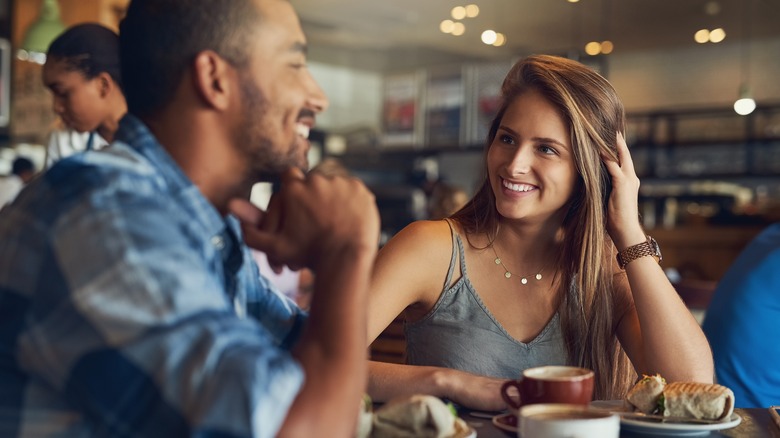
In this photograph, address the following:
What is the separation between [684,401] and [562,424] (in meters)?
0.42

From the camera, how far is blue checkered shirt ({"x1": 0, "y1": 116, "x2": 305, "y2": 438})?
82 cm

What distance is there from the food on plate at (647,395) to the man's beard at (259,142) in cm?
69

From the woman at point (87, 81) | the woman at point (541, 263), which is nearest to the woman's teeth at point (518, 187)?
the woman at point (541, 263)

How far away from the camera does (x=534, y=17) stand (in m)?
10.2

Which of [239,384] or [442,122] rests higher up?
[442,122]

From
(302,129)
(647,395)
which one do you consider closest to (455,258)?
(647,395)

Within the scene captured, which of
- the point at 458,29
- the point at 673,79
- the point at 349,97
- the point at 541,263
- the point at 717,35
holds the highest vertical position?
the point at 458,29

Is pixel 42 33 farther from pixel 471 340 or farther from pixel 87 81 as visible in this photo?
pixel 471 340

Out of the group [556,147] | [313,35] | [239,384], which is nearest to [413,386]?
[556,147]

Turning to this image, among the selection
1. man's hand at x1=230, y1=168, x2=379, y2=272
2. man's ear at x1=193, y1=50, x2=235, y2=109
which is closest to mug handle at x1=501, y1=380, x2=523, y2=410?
man's hand at x1=230, y1=168, x2=379, y2=272

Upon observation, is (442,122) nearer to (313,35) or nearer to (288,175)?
(313,35)

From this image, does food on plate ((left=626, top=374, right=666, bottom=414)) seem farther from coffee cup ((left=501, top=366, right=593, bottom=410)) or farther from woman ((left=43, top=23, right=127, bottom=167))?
woman ((left=43, top=23, right=127, bottom=167))

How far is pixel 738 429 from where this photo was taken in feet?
4.56

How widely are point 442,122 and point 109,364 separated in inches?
344
